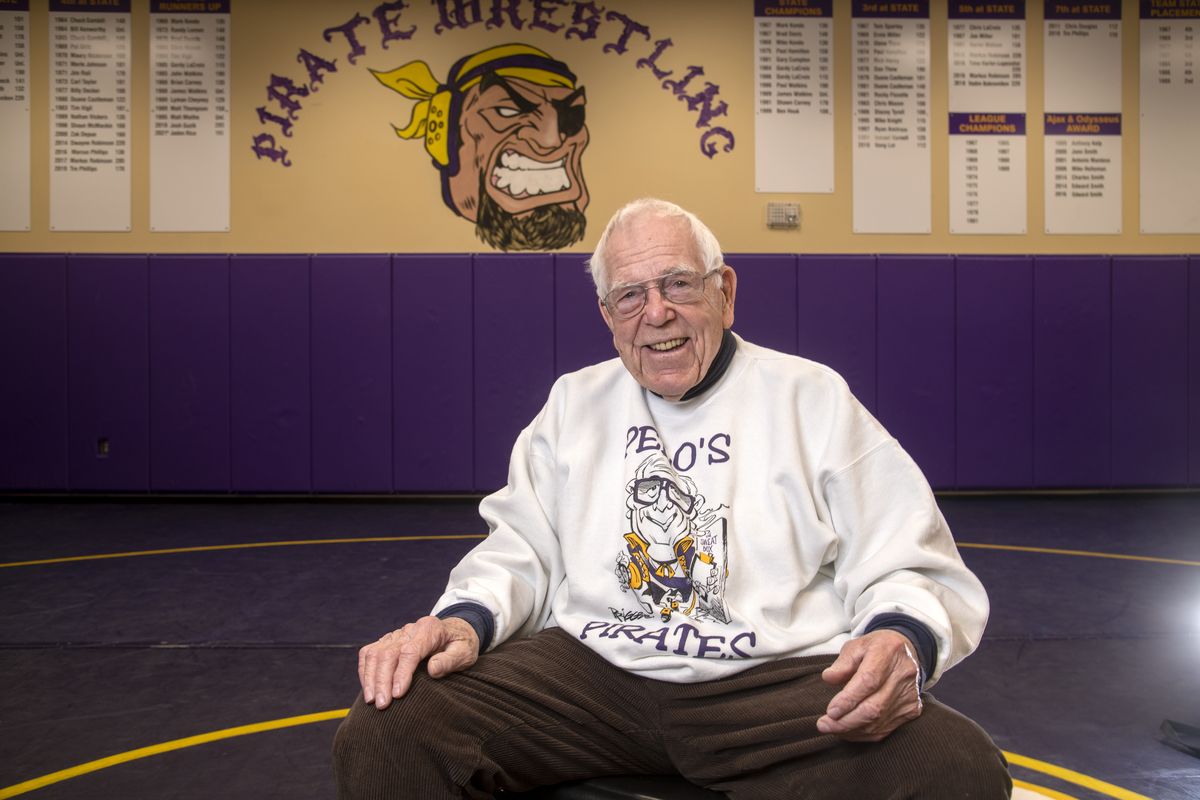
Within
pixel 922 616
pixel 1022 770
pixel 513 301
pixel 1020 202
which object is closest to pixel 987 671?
pixel 1022 770

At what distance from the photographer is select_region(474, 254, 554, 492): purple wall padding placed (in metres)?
5.86

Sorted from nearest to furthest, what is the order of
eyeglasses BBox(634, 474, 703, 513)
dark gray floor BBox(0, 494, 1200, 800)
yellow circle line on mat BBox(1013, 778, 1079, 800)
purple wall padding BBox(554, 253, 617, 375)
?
eyeglasses BBox(634, 474, 703, 513)
yellow circle line on mat BBox(1013, 778, 1079, 800)
dark gray floor BBox(0, 494, 1200, 800)
purple wall padding BBox(554, 253, 617, 375)

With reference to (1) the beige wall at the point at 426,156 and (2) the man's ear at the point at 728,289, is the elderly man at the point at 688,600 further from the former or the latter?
(1) the beige wall at the point at 426,156

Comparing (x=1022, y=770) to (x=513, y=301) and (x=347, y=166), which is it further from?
(x=347, y=166)

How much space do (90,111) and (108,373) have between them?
1.65m

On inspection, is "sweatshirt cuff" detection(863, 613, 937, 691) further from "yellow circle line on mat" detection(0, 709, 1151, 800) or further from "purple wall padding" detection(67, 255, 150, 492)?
A: "purple wall padding" detection(67, 255, 150, 492)

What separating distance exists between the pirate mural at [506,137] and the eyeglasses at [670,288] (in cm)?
452

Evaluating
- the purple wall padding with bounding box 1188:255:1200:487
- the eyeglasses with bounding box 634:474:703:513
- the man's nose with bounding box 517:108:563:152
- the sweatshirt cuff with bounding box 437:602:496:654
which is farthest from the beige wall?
the sweatshirt cuff with bounding box 437:602:496:654

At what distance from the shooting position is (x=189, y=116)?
600 cm

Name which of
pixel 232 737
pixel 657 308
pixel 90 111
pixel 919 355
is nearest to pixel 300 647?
pixel 232 737

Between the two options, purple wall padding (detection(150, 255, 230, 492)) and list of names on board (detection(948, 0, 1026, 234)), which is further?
list of names on board (detection(948, 0, 1026, 234))

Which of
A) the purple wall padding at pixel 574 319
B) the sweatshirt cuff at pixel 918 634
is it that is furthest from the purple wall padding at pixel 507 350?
the sweatshirt cuff at pixel 918 634

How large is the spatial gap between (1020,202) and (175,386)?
5.46 metres

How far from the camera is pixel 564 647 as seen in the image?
4.91 feet
